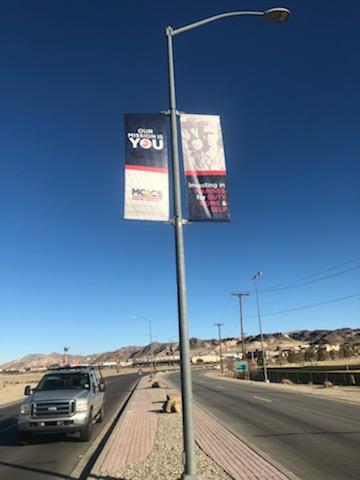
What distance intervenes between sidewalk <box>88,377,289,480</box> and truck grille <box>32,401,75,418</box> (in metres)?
1.36

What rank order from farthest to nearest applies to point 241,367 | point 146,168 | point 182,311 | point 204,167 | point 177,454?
point 241,367 → point 177,454 → point 204,167 → point 146,168 → point 182,311

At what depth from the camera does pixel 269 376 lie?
200 ft

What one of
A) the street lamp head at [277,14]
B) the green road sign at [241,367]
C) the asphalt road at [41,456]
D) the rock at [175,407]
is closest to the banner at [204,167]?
the street lamp head at [277,14]

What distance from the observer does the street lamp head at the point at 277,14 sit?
762 centimetres

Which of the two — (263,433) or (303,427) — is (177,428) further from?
(303,427)

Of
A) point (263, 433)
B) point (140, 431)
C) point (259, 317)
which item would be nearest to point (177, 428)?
point (140, 431)

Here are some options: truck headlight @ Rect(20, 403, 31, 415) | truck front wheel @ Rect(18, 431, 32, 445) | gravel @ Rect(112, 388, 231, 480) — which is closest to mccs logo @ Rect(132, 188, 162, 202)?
gravel @ Rect(112, 388, 231, 480)

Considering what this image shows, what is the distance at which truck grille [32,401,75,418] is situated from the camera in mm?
12156

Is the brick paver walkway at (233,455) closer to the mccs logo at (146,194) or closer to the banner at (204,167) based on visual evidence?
the banner at (204,167)

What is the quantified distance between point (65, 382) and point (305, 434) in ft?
22.9

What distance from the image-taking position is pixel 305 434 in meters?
12.9

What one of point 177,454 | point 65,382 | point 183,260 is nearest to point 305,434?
point 177,454

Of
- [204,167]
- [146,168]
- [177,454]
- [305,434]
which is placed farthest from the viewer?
[305,434]

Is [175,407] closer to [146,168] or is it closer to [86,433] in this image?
[86,433]
